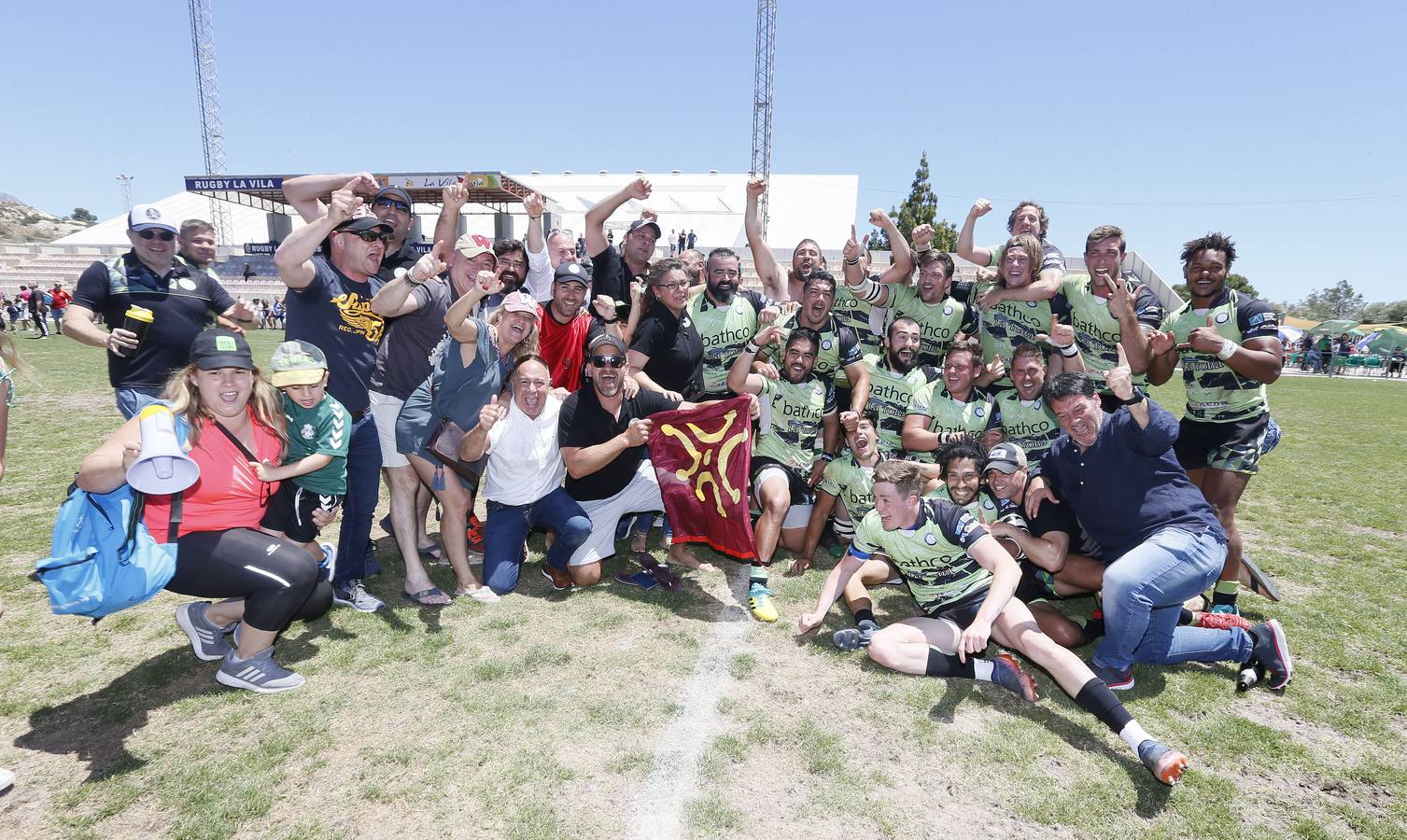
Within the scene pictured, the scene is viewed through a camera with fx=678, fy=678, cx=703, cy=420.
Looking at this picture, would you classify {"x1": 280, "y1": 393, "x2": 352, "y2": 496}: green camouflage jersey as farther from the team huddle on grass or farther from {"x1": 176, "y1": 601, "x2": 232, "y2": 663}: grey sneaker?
{"x1": 176, "y1": 601, "x2": 232, "y2": 663}: grey sneaker

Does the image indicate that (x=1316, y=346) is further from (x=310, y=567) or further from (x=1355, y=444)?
(x=310, y=567)

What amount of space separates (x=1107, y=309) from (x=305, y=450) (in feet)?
20.0

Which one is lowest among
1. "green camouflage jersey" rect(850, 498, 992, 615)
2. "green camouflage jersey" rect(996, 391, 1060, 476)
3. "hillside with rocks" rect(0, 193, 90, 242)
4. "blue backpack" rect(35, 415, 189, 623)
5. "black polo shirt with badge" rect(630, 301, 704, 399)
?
"green camouflage jersey" rect(850, 498, 992, 615)

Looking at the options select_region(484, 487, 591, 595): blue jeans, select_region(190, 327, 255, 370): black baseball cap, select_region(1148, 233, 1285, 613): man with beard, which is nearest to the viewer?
select_region(190, 327, 255, 370): black baseball cap

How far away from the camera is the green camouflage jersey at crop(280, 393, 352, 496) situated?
13.6 feet

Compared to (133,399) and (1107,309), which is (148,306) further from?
Answer: (1107,309)

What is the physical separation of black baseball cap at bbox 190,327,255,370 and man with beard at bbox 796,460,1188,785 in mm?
3683

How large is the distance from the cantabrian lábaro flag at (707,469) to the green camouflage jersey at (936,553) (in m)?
1.17

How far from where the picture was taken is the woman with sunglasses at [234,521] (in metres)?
3.64

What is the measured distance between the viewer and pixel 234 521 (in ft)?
12.5

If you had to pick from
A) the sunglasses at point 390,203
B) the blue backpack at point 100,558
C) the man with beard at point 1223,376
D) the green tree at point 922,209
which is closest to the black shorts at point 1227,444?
the man with beard at point 1223,376

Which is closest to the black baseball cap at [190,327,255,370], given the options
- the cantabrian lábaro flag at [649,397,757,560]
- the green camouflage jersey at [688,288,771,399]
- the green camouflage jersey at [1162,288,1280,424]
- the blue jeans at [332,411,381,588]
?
the blue jeans at [332,411,381,588]

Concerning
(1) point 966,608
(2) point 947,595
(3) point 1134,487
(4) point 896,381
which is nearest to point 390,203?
(4) point 896,381

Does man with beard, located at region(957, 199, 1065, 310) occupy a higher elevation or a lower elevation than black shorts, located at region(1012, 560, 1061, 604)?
higher
